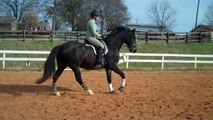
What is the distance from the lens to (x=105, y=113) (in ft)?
27.6

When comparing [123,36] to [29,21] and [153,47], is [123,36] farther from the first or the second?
[29,21]

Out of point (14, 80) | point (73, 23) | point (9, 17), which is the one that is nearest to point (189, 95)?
point (14, 80)

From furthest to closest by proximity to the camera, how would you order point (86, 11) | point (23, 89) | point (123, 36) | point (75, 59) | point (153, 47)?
point (86, 11) < point (153, 47) < point (123, 36) < point (23, 89) < point (75, 59)

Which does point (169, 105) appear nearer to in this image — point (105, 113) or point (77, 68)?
point (105, 113)

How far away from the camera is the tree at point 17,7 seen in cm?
7256

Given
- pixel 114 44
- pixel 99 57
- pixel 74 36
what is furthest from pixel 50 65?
pixel 74 36

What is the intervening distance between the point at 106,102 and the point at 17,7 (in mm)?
68673

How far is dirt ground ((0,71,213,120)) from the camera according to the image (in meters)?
8.22

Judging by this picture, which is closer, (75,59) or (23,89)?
(75,59)

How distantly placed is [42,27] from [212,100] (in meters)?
69.2

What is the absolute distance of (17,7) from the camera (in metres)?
74.4

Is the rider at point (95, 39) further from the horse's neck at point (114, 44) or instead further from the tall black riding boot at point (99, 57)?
the horse's neck at point (114, 44)

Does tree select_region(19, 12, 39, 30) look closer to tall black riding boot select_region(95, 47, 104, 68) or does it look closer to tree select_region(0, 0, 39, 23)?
tree select_region(0, 0, 39, 23)

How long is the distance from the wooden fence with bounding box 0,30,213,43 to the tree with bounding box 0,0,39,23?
36.2 meters
